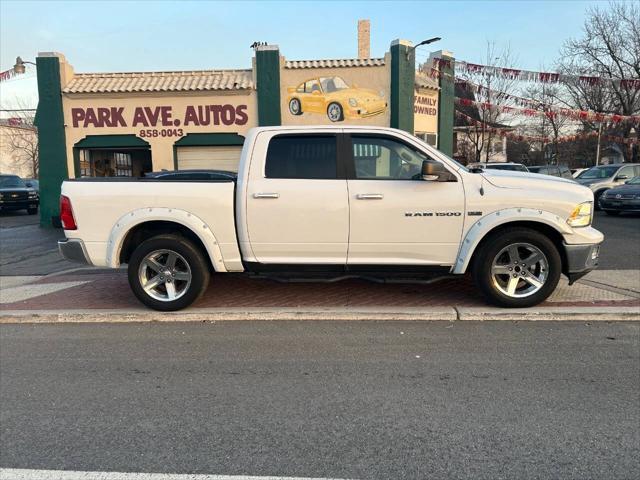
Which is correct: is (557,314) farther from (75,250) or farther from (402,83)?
(402,83)

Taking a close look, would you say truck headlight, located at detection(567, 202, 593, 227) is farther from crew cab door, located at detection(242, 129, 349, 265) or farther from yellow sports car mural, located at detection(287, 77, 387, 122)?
yellow sports car mural, located at detection(287, 77, 387, 122)

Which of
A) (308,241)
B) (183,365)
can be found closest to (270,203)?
(308,241)

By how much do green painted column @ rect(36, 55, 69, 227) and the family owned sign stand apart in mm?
568

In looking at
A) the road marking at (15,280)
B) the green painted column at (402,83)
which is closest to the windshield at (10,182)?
the road marking at (15,280)

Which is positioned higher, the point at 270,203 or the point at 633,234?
the point at 270,203

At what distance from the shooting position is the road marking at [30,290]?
252 inches

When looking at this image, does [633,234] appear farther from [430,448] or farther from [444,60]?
[430,448]

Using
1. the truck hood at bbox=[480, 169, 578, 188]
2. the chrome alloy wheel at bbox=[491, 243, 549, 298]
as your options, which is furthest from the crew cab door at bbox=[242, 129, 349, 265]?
the chrome alloy wheel at bbox=[491, 243, 549, 298]

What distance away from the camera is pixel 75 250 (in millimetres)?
5496

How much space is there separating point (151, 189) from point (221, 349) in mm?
2040

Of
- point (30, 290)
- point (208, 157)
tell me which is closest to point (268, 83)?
point (208, 157)

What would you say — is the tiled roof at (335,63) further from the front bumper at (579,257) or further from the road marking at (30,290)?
the front bumper at (579,257)

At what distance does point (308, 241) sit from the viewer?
17.4 feet

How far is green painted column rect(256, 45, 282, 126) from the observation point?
1385 centimetres
